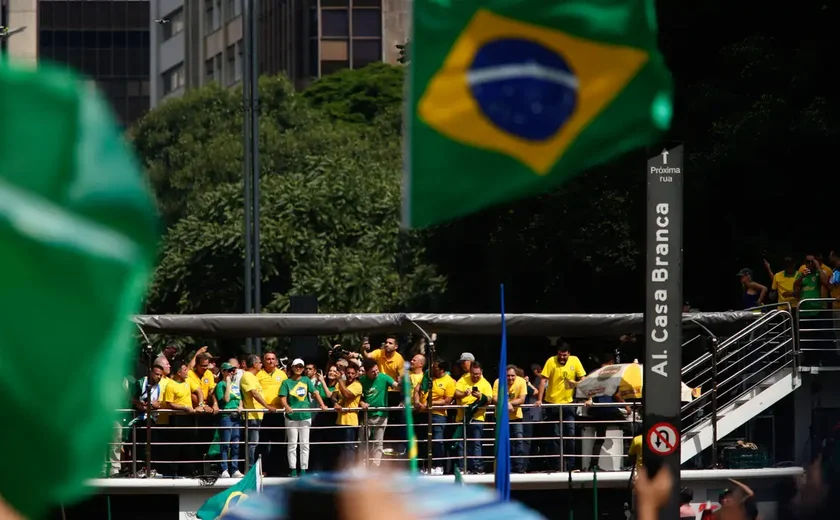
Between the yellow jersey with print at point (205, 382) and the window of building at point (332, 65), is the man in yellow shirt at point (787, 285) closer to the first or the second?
the yellow jersey with print at point (205, 382)

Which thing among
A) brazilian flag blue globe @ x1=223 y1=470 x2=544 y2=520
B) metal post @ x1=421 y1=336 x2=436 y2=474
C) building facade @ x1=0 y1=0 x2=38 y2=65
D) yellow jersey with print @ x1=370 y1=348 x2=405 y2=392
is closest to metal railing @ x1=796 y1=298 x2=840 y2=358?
metal post @ x1=421 y1=336 x2=436 y2=474

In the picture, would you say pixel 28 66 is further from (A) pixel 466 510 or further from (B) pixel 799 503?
(B) pixel 799 503

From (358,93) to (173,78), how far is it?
31820 millimetres

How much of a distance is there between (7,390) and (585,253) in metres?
27.4

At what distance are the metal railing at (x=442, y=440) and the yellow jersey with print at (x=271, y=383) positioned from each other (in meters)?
0.33

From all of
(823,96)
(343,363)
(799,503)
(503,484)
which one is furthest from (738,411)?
(503,484)

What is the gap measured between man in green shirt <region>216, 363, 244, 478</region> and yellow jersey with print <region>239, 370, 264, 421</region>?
0.46 ft

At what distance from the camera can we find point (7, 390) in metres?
1.43

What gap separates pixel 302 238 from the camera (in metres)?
43.0

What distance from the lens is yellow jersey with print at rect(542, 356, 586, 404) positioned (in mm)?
19578

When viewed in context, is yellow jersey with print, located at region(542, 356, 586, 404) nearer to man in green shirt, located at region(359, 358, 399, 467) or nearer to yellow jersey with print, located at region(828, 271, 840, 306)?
man in green shirt, located at region(359, 358, 399, 467)

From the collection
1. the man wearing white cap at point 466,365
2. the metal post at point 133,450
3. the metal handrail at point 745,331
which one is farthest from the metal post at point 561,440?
the metal post at point 133,450

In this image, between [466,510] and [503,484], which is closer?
[466,510]

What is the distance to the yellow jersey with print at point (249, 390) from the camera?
19094mm
